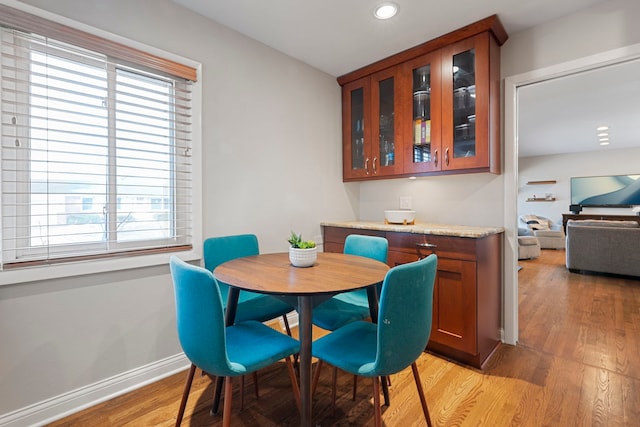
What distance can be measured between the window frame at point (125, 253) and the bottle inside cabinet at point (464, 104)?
1.91m

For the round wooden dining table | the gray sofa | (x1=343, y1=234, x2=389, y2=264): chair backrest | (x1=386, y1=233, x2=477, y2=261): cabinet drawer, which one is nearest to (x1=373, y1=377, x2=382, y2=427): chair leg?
the round wooden dining table

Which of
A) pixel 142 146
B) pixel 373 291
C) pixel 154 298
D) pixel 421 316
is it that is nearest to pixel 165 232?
pixel 154 298

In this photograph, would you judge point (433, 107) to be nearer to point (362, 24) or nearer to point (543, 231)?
point (362, 24)

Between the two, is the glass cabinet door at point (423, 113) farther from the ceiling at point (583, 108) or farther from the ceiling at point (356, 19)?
the ceiling at point (583, 108)

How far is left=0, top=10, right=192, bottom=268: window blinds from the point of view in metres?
1.44

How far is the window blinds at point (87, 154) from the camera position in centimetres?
144

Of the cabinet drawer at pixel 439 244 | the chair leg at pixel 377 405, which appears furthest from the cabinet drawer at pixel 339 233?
the chair leg at pixel 377 405

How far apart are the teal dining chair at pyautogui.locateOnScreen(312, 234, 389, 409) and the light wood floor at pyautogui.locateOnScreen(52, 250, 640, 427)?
269mm

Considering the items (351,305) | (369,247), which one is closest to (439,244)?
(369,247)

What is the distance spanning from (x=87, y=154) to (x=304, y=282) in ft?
4.69

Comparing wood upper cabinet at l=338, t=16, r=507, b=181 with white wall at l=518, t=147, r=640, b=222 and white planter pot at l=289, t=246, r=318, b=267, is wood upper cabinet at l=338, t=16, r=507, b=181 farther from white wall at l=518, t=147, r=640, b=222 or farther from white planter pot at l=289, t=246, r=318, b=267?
white wall at l=518, t=147, r=640, b=222

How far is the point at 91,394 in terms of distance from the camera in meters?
1.64

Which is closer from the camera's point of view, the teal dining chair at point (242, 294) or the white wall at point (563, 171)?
the teal dining chair at point (242, 294)

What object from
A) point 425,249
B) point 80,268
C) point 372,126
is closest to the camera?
point 80,268
